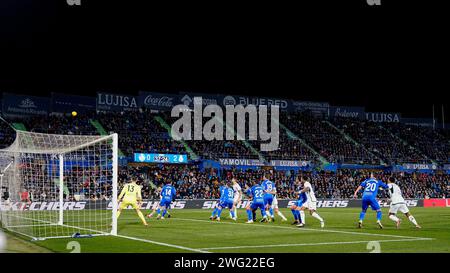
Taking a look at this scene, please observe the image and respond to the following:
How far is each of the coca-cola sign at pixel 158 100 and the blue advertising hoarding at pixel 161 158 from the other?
13.2 metres

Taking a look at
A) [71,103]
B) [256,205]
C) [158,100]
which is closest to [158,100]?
[158,100]

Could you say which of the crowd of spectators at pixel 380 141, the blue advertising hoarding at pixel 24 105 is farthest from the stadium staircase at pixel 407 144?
the blue advertising hoarding at pixel 24 105

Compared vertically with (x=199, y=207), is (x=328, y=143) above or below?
above

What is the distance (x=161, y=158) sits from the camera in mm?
47594

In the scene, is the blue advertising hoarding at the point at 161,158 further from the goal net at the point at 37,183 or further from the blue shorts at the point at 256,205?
the blue shorts at the point at 256,205

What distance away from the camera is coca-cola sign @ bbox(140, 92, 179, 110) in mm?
59594

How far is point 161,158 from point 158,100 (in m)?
14.4

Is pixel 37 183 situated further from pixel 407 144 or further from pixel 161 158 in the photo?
pixel 407 144

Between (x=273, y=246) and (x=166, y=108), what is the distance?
1874 inches

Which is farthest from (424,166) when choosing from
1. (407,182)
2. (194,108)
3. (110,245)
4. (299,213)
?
(110,245)

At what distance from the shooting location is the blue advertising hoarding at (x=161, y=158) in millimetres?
46875

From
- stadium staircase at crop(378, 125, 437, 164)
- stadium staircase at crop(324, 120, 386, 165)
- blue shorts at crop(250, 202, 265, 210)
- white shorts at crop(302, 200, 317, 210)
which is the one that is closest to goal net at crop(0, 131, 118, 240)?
blue shorts at crop(250, 202, 265, 210)

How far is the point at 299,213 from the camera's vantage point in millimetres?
21328
